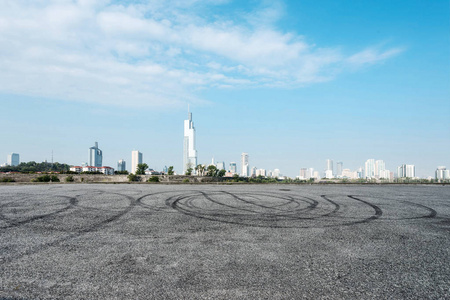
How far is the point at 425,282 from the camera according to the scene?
192 inches

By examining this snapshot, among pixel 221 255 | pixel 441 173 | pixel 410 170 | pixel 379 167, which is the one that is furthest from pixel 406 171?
pixel 221 255

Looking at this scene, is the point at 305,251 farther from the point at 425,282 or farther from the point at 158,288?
the point at 158,288

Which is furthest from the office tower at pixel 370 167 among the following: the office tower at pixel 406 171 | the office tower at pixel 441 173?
the office tower at pixel 441 173

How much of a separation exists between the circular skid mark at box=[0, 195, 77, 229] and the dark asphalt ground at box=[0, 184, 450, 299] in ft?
0.25

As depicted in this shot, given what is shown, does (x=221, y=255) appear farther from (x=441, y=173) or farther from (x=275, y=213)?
(x=441, y=173)

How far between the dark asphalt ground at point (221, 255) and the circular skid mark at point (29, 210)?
0.08 meters

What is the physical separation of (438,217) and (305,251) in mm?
8727

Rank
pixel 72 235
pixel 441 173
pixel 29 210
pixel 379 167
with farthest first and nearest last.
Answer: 1. pixel 379 167
2. pixel 441 173
3. pixel 29 210
4. pixel 72 235

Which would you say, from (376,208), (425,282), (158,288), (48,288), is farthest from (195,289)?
(376,208)

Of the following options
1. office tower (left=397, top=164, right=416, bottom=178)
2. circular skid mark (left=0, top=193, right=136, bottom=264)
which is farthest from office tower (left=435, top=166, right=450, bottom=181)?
circular skid mark (left=0, top=193, right=136, bottom=264)

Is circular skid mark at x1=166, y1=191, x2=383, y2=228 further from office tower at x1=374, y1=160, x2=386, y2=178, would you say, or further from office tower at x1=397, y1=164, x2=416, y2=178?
office tower at x1=374, y1=160, x2=386, y2=178

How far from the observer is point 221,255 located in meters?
6.07

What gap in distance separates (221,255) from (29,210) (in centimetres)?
1013

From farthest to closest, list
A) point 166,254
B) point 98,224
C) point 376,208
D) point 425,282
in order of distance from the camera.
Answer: point 376,208
point 98,224
point 166,254
point 425,282
